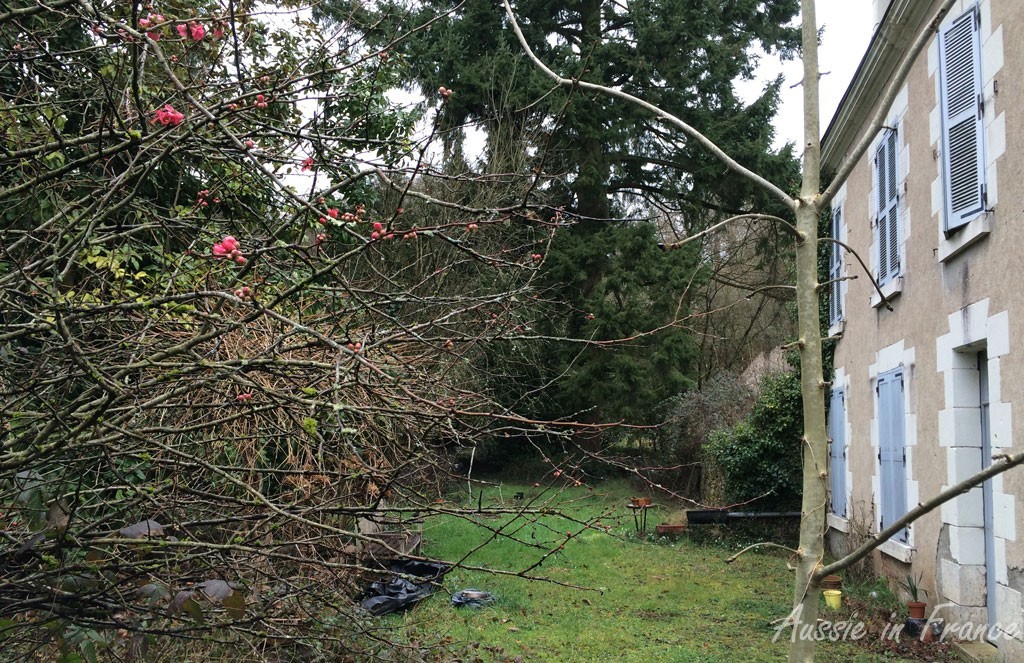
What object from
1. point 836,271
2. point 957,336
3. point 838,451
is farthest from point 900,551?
point 836,271

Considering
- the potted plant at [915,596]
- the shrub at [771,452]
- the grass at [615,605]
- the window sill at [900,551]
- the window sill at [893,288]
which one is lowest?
the grass at [615,605]

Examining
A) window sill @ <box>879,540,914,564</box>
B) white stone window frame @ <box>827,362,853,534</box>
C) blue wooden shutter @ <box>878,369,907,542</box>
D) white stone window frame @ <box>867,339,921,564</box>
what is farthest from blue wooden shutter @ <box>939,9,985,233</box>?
white stone window frame @ <box>827,362,853,534</box>

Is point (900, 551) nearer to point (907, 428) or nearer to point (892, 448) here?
point (892, 448)

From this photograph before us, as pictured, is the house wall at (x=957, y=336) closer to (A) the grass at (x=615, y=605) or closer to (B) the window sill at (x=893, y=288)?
(B) the window sill at (x=893, y=288)

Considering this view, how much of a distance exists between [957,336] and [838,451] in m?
5.35

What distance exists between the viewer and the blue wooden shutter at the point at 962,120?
643 centimetres

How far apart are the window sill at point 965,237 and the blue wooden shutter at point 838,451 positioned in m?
4.73

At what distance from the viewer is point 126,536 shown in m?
2.85

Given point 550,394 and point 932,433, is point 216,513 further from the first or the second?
point 550,394

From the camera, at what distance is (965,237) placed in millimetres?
6535

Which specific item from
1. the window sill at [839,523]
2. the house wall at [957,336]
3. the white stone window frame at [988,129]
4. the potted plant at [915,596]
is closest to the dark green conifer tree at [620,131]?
the window sill at [839,523]

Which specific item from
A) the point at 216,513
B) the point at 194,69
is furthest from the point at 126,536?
the point at 194,69

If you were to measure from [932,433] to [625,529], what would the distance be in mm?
8311

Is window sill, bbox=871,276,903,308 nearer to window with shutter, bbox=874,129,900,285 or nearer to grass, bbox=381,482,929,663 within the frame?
window with shutter, bbox=874,129,900,285
